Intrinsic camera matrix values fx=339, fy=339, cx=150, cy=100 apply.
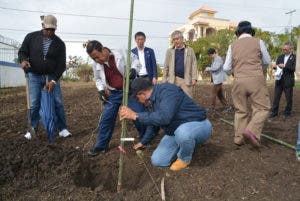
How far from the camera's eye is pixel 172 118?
3.71 meters

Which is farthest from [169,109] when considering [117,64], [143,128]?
[143,128]

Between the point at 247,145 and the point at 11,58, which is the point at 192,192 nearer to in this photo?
the point at 247,145

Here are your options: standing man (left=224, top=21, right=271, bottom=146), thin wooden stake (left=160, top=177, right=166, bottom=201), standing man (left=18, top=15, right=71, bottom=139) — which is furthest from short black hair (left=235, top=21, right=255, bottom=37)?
standing man (left=18, top=15, right=71, bottom=139)

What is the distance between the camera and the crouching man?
11.6ft

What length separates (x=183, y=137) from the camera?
375 cm

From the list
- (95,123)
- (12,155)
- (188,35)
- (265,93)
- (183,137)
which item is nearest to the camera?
(183,137)

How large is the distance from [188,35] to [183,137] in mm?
56257

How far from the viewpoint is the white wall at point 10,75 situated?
19562 mm

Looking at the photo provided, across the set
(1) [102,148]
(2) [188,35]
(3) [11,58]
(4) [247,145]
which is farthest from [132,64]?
(2) [188,35]

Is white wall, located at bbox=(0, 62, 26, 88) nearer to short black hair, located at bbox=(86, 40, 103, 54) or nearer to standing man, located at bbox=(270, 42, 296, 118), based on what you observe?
standing man, located at bbox=(270, 42, 296, 118)

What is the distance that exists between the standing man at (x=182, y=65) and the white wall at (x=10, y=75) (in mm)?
15643

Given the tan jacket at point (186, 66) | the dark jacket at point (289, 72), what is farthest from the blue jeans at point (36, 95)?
the dark jacket at point (289, 72)

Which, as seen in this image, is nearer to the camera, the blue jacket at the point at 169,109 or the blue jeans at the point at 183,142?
the blue jacket at the point at 169,109

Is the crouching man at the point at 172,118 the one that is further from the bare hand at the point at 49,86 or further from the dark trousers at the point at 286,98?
the dark trousers at the point at 286,98
